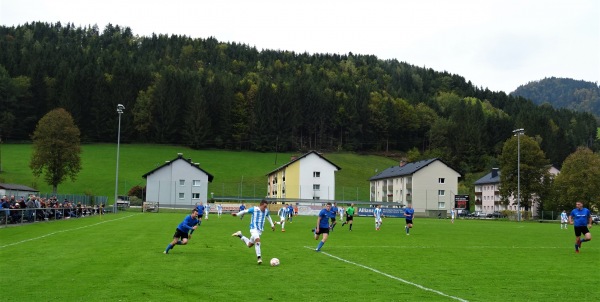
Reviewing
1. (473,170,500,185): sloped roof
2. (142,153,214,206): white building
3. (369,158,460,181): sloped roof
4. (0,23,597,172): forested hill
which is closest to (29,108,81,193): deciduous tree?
(142,153,214,206): white building

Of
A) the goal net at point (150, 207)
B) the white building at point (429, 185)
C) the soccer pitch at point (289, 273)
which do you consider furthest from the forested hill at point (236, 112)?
the soccer pitch at point (289, 273)

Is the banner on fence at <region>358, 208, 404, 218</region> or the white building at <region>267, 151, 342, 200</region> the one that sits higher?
the white building at <region>267, 151, 342, 200</region>

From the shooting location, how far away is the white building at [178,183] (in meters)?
93.6

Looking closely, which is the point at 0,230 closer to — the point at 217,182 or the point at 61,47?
the point at 217,182

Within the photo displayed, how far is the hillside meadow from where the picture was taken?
103m

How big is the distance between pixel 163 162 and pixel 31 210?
8333 cm

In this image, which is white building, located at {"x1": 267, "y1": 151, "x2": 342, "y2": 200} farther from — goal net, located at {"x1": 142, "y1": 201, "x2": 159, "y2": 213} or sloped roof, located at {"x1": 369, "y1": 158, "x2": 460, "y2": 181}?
goal net, located at {"x1": 142, "y1": 201, "x2": 159, "y2": 213}

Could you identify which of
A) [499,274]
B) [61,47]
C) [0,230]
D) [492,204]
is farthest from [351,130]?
[499,274]

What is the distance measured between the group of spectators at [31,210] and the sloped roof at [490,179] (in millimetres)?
94898

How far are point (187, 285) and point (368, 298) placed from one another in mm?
4075

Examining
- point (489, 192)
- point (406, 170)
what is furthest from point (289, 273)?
point (489, 192)

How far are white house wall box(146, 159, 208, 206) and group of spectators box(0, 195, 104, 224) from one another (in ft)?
126

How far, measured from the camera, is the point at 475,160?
151m

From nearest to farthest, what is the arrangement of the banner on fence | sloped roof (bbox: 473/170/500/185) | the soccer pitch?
1. the soccer pitch
2. the banner on fence
3. sloped roof (bbox: 473/170/500/185)
